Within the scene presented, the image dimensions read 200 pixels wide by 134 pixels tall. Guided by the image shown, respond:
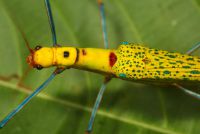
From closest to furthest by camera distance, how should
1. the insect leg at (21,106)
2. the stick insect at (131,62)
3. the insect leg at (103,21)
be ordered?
the insect leg at (21,106) < the stick insect at (131,62) < the insect leg at (103,21)

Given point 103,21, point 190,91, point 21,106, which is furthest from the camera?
point 103,21

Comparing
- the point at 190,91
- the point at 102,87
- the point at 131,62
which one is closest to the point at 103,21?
the point at 131,62

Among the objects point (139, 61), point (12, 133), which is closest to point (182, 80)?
point (139, 61)

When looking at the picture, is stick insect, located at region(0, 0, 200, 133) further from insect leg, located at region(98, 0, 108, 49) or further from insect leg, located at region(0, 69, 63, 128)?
insect leg, located at region(98, 0, 108, 49)

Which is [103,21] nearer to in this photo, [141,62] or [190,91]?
[141,62]

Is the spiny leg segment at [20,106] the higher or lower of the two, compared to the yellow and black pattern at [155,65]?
lower

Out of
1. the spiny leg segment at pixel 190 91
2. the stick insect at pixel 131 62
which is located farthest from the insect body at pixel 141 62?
the spiny leg segment at pixel 190 91

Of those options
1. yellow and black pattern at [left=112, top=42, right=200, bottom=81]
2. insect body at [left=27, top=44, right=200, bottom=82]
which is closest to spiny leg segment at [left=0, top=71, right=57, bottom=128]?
insect body at [left=27, top=44, right=200, bottom=82]

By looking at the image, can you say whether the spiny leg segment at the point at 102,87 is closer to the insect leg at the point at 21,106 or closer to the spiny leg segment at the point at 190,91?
the insect leg at the point at 21,106
